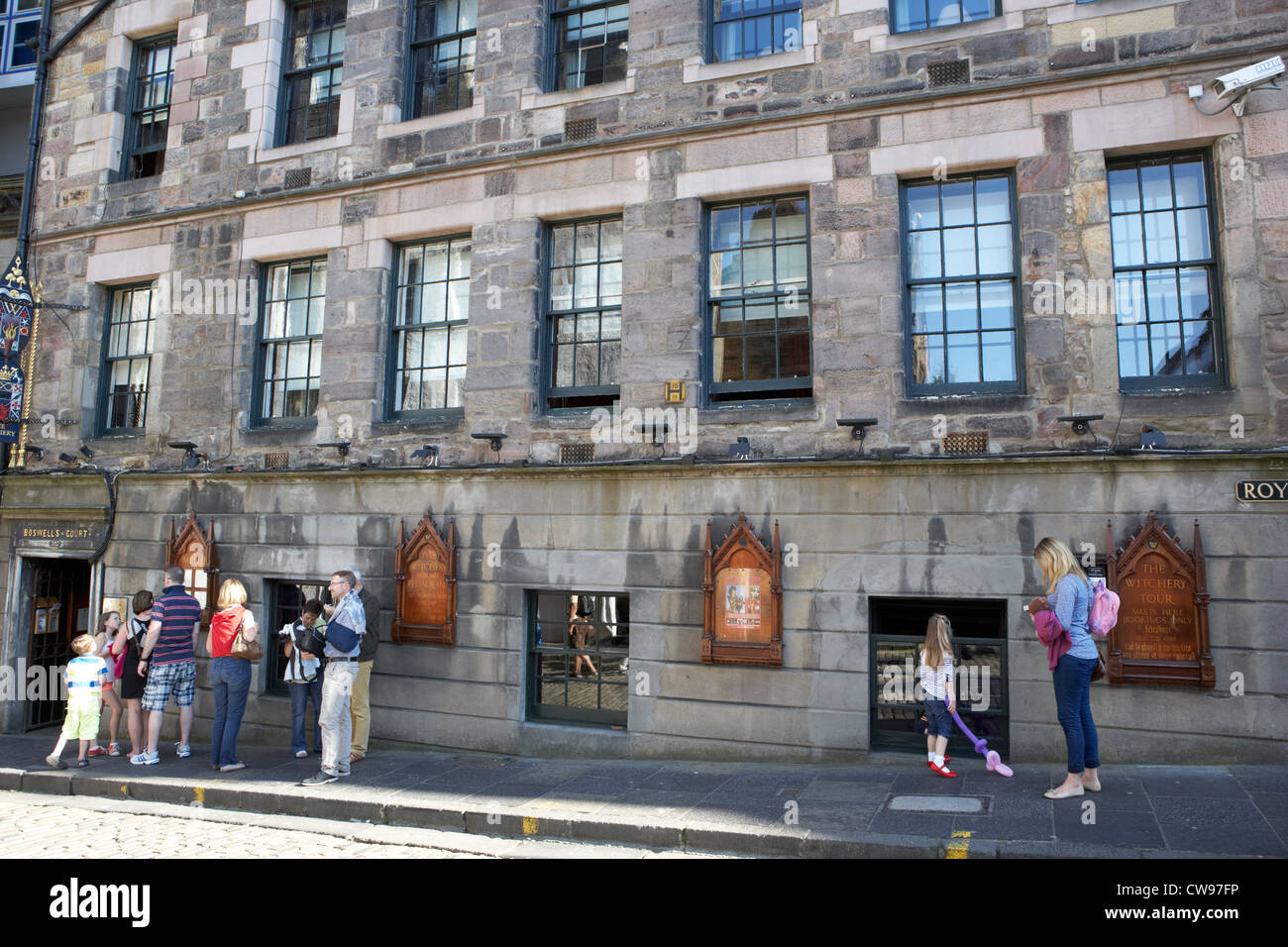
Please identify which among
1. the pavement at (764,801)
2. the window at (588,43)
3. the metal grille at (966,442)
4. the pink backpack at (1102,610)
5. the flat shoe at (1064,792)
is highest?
the window at (588,43)

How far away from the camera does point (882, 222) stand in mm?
9172

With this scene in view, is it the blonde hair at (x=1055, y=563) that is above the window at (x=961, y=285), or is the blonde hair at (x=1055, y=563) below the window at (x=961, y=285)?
below

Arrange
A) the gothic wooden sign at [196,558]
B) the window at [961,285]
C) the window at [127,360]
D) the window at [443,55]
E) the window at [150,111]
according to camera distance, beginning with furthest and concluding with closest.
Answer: the window at [150,111] → the window at [127,360] → the gothic wooden sign at [196,558] → the window at [443,55] → the window at [961,285]

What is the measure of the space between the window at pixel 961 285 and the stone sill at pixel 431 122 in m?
5.44

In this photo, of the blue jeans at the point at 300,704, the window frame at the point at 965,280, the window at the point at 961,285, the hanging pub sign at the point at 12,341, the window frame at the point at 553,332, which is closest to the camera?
the window frame at the point at 965,280

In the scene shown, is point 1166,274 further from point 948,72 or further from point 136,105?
point 136,105

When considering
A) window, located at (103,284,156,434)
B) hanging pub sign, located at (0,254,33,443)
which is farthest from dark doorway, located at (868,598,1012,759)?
hanging pub sign, located at (0,254,33,443)

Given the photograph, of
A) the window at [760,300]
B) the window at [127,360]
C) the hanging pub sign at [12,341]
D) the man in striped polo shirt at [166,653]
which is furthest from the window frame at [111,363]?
the window at [760,300]

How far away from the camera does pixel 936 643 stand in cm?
798

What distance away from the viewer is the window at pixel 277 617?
1163 centimetres

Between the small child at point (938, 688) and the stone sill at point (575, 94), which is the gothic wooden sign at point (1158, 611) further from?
the stone sill at point (575, 94)

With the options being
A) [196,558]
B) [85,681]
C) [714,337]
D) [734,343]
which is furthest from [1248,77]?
Answer: [85,681]

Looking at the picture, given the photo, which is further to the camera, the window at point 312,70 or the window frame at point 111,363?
the window frame at point 111,363
